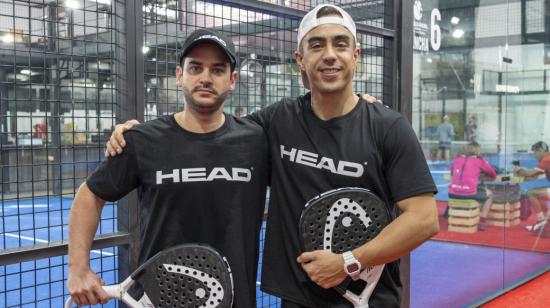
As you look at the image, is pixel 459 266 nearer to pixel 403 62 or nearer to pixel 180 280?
pixel 403 62

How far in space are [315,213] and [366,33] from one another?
5.51 ft

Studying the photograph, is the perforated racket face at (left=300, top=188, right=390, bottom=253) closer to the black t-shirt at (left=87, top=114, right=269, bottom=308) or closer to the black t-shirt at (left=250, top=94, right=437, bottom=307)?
the black t-shirt at (left=250, top=94, right=437, bottom=307)

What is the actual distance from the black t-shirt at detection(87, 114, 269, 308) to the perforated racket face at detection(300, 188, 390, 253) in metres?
0.23

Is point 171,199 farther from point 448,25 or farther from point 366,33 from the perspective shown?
point 448,25

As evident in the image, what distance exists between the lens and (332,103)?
1780mm

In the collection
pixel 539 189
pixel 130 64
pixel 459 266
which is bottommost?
pixel 459 266

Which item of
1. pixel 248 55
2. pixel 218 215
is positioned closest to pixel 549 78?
pixel 248 55

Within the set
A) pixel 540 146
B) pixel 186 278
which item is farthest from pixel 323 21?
pixel 540 146

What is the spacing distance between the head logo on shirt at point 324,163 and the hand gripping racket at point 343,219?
9cm

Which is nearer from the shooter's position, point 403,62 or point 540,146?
point 403,62

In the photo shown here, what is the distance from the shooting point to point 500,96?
5879mm

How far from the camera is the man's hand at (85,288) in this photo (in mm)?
1579

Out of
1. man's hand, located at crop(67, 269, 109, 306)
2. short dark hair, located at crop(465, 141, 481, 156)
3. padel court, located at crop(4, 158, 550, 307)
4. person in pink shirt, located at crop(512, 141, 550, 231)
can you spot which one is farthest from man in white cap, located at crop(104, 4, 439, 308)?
person in pink shirt, located at crop(512, 141, 550, 231)

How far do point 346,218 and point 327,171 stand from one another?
177 millimetres
